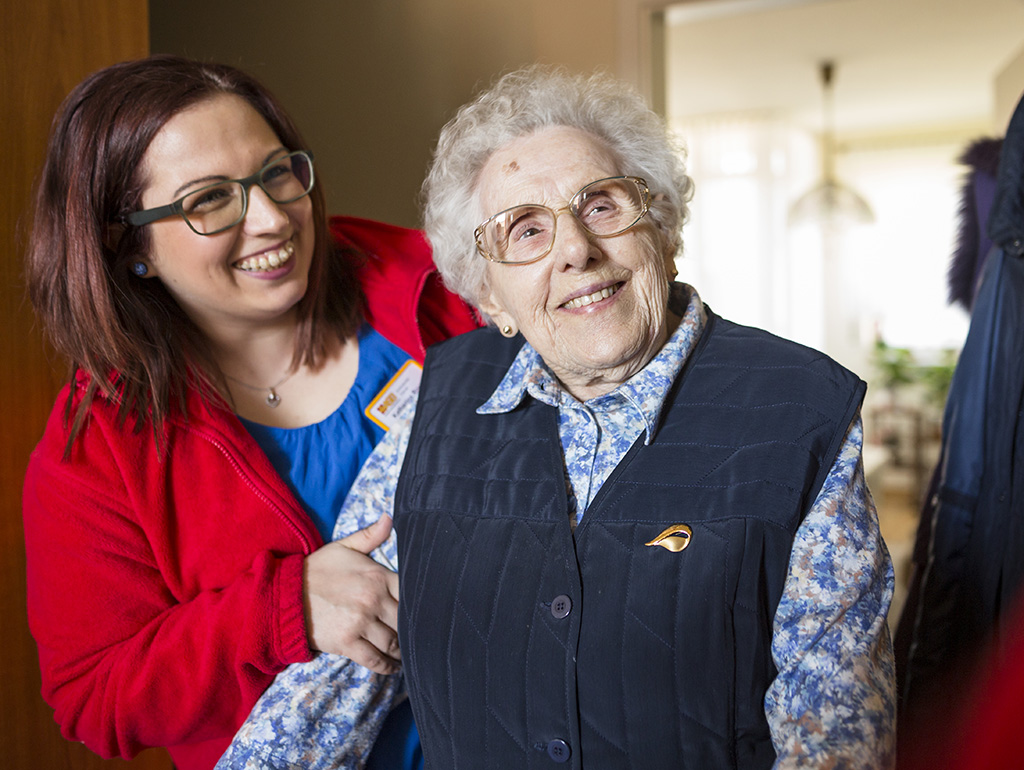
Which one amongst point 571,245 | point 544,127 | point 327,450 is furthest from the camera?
point 327,450

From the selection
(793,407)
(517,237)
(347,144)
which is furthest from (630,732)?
(347,144)

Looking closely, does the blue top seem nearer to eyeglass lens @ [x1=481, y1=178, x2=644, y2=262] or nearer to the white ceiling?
eyeglass lens @ [x1=481, y1=178, x2=644, y2=262]

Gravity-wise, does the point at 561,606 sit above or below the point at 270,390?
below

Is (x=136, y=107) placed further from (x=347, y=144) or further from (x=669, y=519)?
(x=347, y=144)

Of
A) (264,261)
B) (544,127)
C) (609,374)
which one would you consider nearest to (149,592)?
(264,261)

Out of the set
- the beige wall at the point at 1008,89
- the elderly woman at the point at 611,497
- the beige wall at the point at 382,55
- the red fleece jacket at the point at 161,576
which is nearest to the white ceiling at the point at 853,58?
the beige wall at the point at 382,55

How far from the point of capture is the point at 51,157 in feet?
4.69

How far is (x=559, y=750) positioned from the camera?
112 centimetres

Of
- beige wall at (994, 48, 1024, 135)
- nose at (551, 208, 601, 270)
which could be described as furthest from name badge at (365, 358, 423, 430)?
beige wall at (994, 48, 1024, 135)

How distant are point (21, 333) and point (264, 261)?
1.88 feet

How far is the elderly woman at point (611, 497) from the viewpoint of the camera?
3.46ft

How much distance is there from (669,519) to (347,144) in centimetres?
210

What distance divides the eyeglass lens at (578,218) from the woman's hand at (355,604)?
1.73ft

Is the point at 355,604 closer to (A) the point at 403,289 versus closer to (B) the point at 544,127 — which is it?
(A) the point at 403,289
